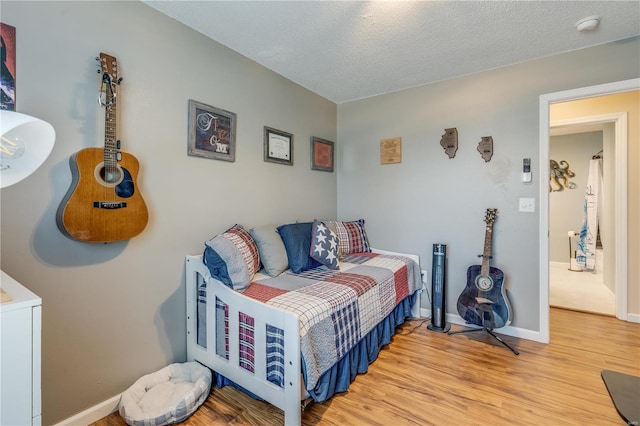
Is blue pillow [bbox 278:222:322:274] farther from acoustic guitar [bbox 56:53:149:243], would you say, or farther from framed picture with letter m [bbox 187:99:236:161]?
acoustic guitar [bbox 56:53:149:243]

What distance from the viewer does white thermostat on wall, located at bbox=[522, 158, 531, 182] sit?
7.93 feet

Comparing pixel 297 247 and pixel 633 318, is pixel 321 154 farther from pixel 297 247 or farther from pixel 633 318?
pixel 633 318

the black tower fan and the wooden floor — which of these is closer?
the wooden floor

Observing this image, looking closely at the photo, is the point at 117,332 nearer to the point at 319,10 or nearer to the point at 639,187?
the point at 319,10

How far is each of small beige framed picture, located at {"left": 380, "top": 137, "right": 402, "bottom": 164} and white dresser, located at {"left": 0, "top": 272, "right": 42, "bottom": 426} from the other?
289 centimetres

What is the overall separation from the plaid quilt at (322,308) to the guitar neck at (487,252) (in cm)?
72

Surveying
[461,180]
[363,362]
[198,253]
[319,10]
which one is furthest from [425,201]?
[198,253]

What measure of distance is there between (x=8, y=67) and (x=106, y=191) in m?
0.63

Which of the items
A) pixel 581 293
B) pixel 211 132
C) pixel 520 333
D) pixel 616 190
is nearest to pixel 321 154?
pixel 211 132

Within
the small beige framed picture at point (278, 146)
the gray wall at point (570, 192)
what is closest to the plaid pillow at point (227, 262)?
the small beige framed picture at point (278, 146)

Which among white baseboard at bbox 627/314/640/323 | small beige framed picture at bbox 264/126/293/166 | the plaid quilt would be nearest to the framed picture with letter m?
small beige framed picture at bbox 264/126/293/166

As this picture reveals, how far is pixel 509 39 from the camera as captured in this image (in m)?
2.11

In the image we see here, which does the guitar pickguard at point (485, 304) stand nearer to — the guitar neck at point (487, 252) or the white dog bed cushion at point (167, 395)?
the guitar neck at point (487, 252)

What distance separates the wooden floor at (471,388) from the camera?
5.05ft
